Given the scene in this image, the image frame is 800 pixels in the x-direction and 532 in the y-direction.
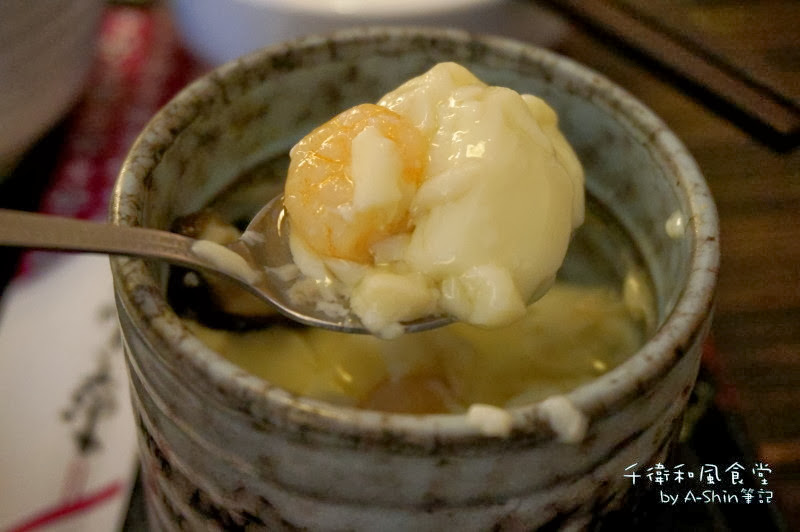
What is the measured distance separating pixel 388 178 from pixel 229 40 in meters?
0.62

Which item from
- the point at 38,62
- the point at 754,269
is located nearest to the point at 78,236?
the point at 38,62

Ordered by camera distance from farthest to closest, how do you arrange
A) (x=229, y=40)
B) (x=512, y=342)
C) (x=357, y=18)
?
(x=229, y=40) → (x=357, y=18) → (x=512, y=342)

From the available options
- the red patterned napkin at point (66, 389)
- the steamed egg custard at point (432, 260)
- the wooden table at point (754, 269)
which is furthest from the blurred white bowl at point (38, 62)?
the wooden table at point (754, 269)

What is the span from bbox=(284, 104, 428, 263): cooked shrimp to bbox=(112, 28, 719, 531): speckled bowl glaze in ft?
0.31

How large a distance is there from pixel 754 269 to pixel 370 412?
0.70 meters

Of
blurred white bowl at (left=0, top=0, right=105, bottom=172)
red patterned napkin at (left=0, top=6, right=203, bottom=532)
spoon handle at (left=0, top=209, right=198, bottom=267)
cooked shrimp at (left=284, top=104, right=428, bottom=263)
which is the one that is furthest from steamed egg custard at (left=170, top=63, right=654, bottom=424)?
blurred white bowl at (left=0, top=0, right=105, bottom=172)

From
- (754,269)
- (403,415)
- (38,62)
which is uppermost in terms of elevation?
(403,415)

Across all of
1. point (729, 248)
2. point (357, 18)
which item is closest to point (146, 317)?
point (357, 18)

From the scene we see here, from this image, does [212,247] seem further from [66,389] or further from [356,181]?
[66,389]

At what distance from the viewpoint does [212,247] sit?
0.49m

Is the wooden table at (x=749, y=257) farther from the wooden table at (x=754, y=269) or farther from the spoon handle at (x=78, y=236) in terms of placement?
the spoon handle at (x=78, y=236)

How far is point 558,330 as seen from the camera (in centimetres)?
62

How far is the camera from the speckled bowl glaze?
36 cm

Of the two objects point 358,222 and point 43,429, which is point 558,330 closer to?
point 358,222
